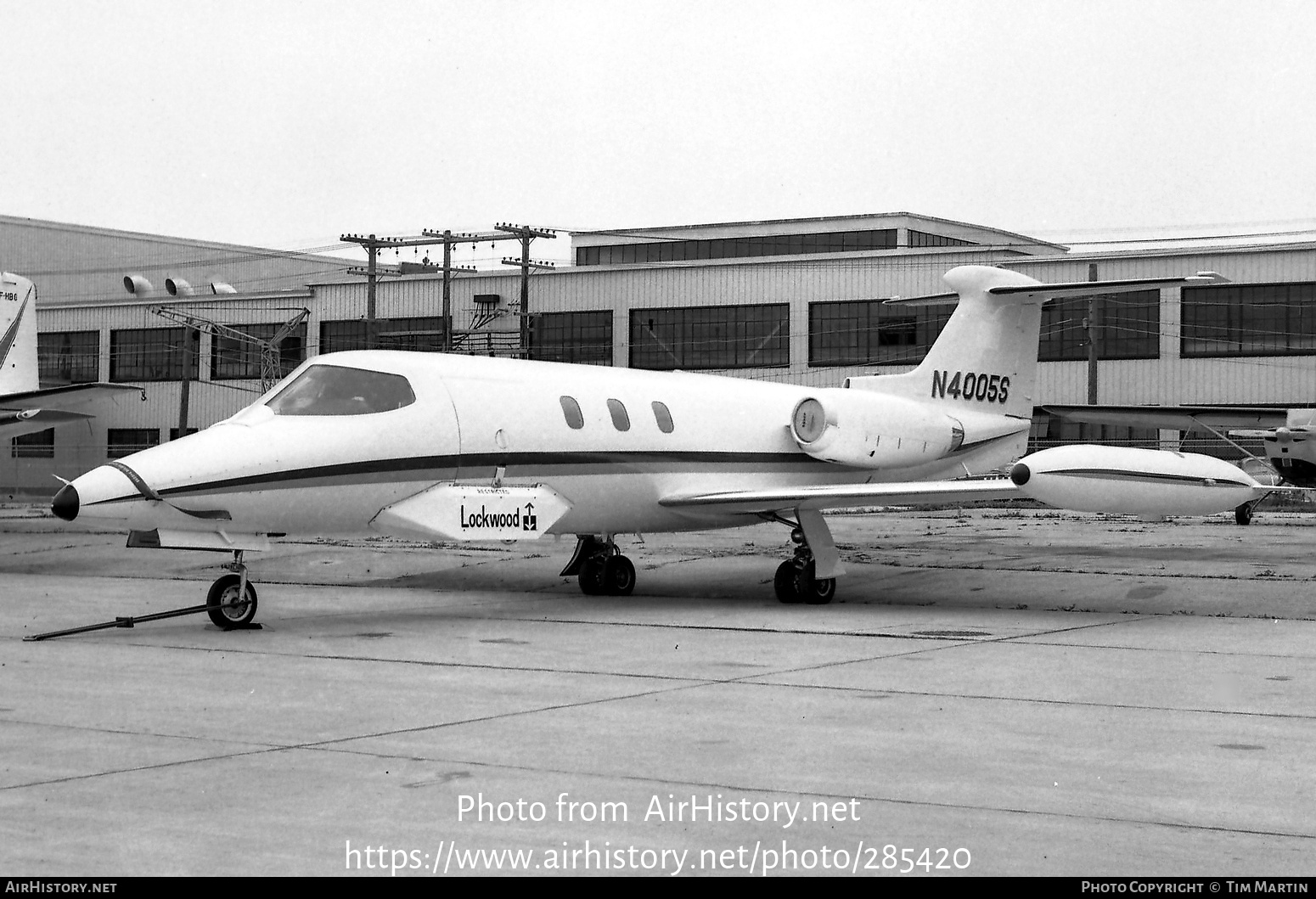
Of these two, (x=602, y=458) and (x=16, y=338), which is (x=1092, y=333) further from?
(x=602, y=458)

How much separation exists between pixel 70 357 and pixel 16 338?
32947 mm

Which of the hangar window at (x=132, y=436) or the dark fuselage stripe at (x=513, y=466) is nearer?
the dark fuselage stripe at (x=513, y=466)

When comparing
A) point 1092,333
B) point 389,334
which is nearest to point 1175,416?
point 1092,333

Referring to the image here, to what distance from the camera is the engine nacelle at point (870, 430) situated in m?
18.4

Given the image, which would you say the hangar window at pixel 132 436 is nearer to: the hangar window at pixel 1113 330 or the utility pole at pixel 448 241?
the utility pole at pixel 448 241

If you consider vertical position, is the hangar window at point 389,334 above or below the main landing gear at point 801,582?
above

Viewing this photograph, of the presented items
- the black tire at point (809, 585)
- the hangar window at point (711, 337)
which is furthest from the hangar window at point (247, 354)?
the black tire at point (809, 585)

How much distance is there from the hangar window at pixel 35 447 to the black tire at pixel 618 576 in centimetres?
4234

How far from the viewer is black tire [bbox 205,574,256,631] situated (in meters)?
13.5

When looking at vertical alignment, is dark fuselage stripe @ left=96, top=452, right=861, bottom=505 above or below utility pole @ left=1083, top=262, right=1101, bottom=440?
below

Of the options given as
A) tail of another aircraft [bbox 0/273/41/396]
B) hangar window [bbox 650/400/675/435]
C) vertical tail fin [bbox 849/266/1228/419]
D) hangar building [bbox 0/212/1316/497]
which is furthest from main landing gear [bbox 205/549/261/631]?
hangar building [bbox 0/212/1316/497]

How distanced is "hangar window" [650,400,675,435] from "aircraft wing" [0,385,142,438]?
898cm

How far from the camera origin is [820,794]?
6.82 m

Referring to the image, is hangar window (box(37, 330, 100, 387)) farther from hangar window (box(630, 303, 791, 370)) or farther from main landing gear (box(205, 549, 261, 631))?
main landing gear (box(205, 549, 261, 631))
